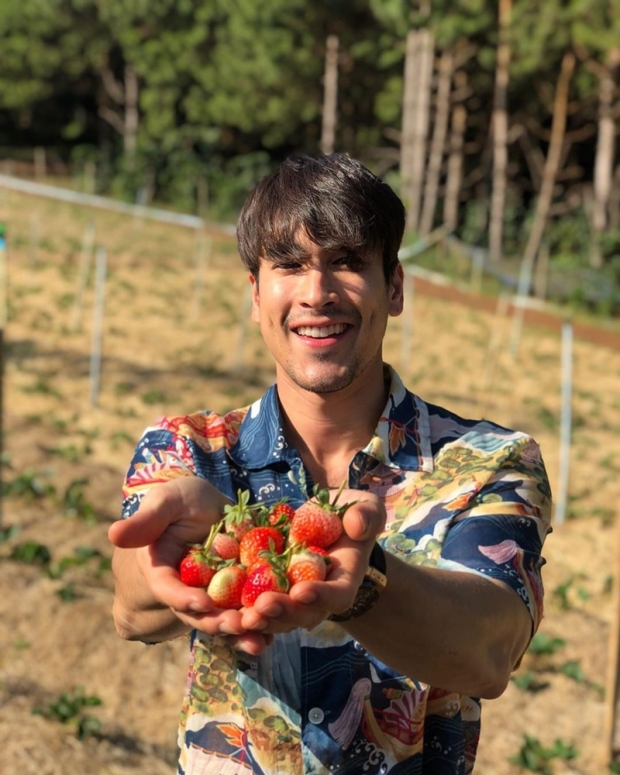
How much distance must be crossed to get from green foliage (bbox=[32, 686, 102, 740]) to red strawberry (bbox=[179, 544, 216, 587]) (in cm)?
362

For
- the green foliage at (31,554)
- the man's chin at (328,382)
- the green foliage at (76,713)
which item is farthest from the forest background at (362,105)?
the man's chin at (328,382)

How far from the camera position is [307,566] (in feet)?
5.14

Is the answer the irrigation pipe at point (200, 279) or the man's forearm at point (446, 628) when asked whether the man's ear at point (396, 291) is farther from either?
the irrigation pipe at point (200, 279)

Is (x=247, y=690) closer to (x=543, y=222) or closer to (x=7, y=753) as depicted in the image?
(x=7, y=753)

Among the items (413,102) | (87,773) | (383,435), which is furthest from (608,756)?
(413,102)

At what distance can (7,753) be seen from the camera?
474 cm

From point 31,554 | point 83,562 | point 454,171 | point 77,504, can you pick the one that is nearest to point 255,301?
point 83,562

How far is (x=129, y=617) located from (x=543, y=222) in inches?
876

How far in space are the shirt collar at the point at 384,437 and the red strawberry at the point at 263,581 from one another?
465mm

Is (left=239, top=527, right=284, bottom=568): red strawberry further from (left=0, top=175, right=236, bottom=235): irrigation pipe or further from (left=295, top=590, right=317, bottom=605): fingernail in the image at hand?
(left=0, top=175, right=236, bottom=235): irrigation pipe

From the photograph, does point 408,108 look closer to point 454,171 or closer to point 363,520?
point 454,171

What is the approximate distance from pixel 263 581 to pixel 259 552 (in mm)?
120

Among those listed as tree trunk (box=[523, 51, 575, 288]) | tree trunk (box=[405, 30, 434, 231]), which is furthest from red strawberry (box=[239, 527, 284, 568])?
tree trunk (box=[405, 30, 434, 231])

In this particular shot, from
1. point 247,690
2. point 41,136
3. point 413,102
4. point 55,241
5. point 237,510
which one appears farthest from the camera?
point 41,136
